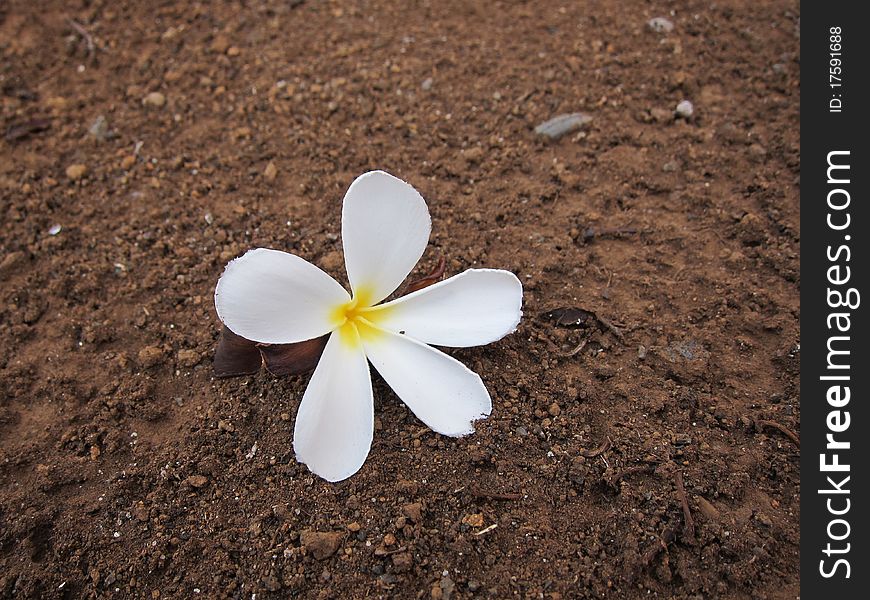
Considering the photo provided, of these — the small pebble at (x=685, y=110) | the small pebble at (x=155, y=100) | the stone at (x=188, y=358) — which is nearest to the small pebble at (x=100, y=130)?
the small pebble at (x=155, y=100)

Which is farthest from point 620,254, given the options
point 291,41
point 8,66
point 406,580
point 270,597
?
point 8,66

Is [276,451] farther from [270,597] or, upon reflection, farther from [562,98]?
[562,98]

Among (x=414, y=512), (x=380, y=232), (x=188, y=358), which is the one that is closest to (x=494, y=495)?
(x=414, y=512)

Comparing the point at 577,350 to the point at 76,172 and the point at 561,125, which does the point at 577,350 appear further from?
the point at 76,172

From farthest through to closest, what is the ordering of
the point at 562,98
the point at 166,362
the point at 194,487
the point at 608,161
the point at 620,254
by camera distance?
the point at 562,98
the point at 608,161
the point at 620,254
the point at 166,362
the point at 194,487

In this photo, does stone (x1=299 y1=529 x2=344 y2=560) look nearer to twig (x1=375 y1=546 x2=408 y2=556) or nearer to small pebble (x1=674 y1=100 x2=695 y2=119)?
twig (x1=375 y1=546 x2=408 y2=556)

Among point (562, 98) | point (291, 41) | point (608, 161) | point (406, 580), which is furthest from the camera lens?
point (291, 41)

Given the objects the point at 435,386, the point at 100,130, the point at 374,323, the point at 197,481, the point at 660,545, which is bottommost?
the point at 660,545
